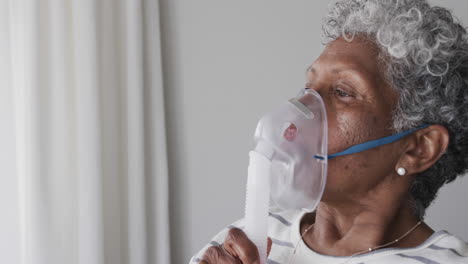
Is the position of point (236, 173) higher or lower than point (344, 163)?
lower

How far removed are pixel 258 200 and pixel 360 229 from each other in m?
0.31

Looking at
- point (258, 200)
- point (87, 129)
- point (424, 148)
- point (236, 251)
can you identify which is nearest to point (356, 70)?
point (424, 148)

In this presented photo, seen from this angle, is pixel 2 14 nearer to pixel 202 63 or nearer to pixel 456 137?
pixel 202 63

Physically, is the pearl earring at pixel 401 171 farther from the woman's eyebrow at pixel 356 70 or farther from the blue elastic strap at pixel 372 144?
the woman's eyebrow at pixel 356 70

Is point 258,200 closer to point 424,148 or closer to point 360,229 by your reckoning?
point 360,229

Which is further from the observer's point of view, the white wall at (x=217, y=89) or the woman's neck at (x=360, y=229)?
the white wall at (x=217, y=89)

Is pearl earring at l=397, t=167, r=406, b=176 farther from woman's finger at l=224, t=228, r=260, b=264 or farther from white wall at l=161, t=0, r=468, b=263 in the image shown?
white wall at l=161, t=0, r=468, b=263

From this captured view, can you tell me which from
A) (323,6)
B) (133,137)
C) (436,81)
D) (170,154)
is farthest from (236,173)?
(436,81)

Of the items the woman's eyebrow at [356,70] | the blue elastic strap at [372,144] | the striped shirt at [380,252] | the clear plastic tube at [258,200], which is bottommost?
the striped shirt at [380,252]

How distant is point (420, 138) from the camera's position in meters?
1.30

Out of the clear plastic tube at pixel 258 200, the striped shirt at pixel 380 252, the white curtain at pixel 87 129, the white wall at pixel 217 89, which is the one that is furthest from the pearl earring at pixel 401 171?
the white curtain at pixel 87 129

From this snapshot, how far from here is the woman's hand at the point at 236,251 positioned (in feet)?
3.84

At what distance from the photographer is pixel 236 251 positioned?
3.90ft

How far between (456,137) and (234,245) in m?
0.58
